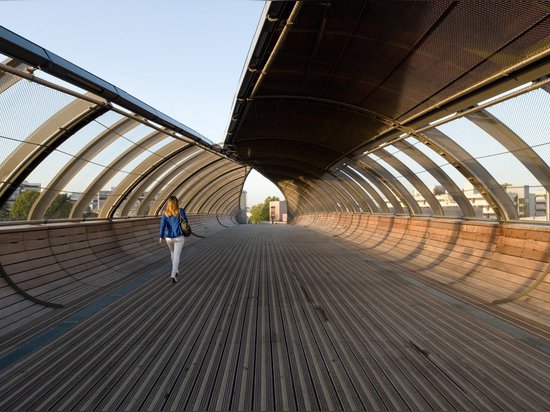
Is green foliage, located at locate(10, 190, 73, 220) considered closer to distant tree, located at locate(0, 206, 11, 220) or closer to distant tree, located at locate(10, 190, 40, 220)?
distant tree, located at locate(10, 190, 40, 220)

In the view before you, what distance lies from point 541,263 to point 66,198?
1200 centimetres

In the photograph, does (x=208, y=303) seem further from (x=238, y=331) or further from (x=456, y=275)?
(x=456, y=275)

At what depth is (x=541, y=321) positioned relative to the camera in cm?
568

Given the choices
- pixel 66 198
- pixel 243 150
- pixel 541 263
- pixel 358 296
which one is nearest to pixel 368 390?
pixel 358 296

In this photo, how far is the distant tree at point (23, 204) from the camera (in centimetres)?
757

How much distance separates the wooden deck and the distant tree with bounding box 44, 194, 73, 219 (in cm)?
338

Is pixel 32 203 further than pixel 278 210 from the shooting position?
No

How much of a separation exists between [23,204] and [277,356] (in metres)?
7.28

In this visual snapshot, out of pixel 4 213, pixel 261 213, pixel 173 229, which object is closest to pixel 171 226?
pixel 173 229

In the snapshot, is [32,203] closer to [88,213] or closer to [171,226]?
[88,213]

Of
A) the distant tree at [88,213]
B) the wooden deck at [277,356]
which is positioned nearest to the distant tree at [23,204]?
the distant tree at [88,213]

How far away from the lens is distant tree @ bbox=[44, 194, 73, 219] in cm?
890

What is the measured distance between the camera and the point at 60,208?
9.30 m

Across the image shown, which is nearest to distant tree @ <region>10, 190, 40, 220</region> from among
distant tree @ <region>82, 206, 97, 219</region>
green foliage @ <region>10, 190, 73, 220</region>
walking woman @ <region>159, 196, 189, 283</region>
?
green foliage @ <region>10, 190, 73, 220</region>
